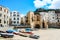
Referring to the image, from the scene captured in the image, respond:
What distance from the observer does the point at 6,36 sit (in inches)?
196

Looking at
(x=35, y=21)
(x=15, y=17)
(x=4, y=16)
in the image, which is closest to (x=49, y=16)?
(x=35, y=21)

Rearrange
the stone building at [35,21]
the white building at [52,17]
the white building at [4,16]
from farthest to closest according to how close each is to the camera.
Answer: the white building at [52,17] < the stone building at [35,21] < the white building at [4,16]

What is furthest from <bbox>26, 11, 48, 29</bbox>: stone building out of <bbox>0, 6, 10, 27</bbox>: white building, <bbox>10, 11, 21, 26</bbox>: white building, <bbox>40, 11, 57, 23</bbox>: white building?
<bbox>0, 6, 10, 27</bbox>: white building

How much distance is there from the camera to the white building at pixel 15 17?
5.02 m

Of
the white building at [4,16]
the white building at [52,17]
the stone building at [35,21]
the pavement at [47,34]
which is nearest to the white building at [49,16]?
the white building at [52,17]

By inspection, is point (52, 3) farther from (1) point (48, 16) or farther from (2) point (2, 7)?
(2) point (2, 7)

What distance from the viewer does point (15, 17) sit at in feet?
16.7

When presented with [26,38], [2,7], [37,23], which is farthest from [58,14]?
[2,7]

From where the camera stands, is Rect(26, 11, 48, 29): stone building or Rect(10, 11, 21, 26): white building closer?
Rect(10, 11, 21, 26): white building

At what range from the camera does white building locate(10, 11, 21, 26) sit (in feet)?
16.5

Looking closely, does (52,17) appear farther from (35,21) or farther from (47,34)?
(47,34)

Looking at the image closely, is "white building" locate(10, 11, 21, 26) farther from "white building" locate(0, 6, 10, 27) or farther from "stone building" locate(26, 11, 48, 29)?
"stone building" locate(26, 11, 48, 29)

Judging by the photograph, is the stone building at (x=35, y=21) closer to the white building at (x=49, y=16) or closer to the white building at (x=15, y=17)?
the white building at (x=49, y=16)

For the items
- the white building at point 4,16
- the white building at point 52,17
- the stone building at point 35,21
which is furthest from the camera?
the white building at point 52,17
